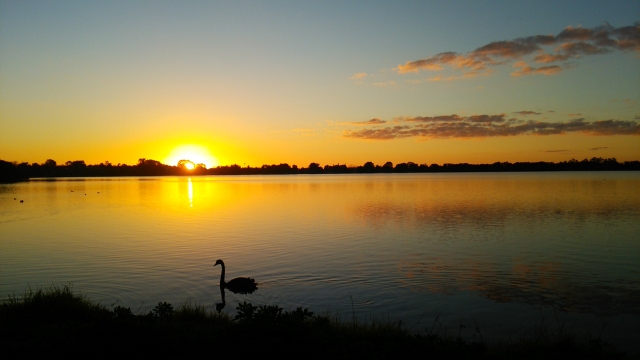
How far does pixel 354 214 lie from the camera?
34812 mm

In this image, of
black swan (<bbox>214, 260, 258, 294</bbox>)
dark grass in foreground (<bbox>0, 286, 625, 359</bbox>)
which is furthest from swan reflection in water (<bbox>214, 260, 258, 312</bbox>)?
dark grass in foreground (<bbox>0, 286, 625, 359</bbox>)

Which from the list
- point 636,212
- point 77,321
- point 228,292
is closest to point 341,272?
point 228,292

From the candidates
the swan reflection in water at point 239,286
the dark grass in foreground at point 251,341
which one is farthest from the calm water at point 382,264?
the dark grass in foreground at point 251,341

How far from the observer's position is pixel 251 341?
6.73 m

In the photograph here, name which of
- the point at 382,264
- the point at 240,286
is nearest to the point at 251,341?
the point at 240,286

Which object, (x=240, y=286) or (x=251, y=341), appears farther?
(x=240, y=286)

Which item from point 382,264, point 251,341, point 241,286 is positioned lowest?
point 382,264

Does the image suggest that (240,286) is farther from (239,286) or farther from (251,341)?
(251,341)

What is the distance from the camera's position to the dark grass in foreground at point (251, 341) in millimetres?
6875

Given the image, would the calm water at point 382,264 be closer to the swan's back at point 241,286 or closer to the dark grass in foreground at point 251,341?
the swan's back at point 241,286

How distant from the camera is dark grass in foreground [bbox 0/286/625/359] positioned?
688cm

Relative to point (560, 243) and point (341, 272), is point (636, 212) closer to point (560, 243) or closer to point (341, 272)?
point (560, 243)

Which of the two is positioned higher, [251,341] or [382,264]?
[251,341]

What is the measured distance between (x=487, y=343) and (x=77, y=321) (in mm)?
8234
